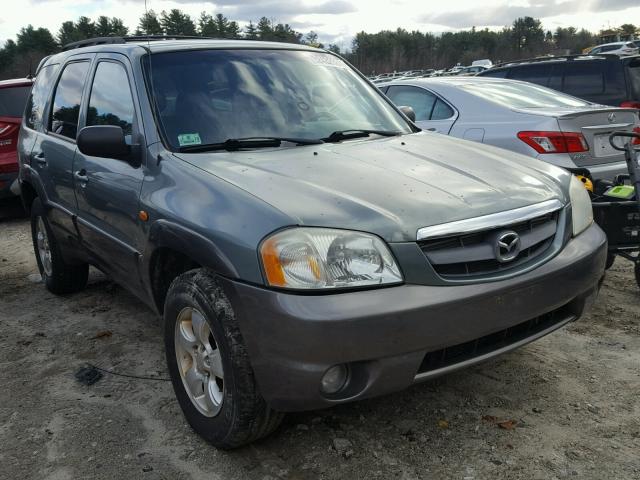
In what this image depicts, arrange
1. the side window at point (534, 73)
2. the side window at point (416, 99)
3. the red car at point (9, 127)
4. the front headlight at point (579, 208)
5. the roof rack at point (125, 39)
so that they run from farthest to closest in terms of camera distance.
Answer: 1. the side window at point (534, 73)
2. the red car at point (9, 127)
3. the side window at point (416, 99)
4. the roof rack at point (125, 39)
5. the front headlight at point (579, 208)

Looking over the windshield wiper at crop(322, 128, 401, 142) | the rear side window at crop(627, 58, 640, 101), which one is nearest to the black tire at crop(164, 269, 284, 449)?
the windshield wiper at crop(322, 128, 401, 142)

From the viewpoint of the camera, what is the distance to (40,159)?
4.79 metres

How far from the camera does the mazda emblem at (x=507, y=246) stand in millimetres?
2629

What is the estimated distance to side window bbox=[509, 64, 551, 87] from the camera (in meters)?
9.01

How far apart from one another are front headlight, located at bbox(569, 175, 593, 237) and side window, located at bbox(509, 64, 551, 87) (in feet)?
20.4

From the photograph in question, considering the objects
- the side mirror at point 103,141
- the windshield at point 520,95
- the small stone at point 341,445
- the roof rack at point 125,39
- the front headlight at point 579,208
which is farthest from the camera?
the windshield at point 520,95

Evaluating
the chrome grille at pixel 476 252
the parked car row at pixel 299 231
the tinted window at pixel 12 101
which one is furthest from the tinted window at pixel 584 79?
the tinted window at pixel 12 101

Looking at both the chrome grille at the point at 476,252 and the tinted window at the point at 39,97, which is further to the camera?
the tinted window at the point at 39,97

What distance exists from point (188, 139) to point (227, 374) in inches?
50.2

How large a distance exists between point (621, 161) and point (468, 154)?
2.91 metres

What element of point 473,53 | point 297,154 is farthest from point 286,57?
point 473,53

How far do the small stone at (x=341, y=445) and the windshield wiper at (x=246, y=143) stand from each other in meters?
1.48

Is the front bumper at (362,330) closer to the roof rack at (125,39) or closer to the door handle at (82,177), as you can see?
the door handle at (82,177)

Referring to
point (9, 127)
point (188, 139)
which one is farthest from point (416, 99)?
point (9, 127)
